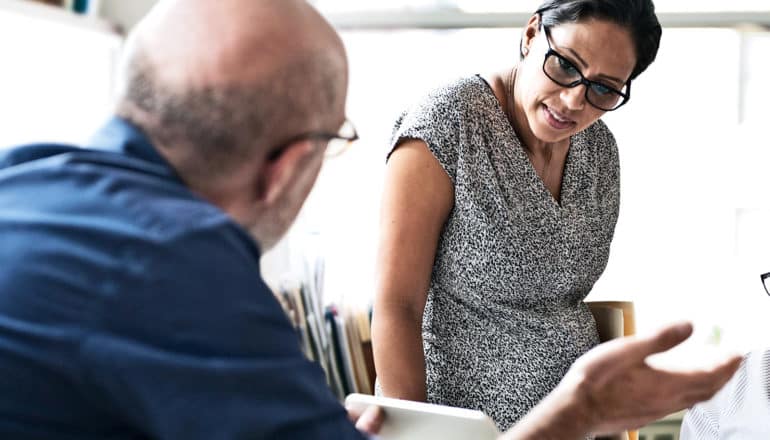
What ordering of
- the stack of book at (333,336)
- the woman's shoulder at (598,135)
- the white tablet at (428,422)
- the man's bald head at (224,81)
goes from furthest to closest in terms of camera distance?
1. the stack of book at (333,336)
2. the woman's shoulder at (598,135)
3. the white tablet at (428,422)
4. the man's bald head at (224,81)

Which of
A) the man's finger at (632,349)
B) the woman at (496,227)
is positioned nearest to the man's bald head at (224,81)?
the man's finger at (632,349)

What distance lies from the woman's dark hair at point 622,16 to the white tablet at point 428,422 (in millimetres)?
779

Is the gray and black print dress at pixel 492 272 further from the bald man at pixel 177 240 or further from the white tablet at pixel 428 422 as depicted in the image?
the bald man at pixel 177 240

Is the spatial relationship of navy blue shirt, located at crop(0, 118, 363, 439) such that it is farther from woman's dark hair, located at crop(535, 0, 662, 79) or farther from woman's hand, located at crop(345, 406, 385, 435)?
woman's dark hair, located at crop(535, 0, 662, 79)

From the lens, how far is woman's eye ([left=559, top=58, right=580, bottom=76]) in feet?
5.49

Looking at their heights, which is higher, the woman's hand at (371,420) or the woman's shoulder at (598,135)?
the woman's shoulder at (598,135)

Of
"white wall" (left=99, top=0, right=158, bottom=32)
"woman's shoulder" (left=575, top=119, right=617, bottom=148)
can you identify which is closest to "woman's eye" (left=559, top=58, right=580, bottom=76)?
"woman's shoulder" (left=575, top=119, right=617, bottom=148)

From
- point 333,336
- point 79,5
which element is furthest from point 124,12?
point 333,336

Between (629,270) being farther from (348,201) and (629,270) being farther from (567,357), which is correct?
(567,357)

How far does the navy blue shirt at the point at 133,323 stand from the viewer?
2.43ft

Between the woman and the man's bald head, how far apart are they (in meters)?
0.73

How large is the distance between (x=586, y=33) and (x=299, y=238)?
5.14 ft

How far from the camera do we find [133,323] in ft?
2.43

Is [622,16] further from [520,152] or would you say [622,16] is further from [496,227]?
[496,227]
